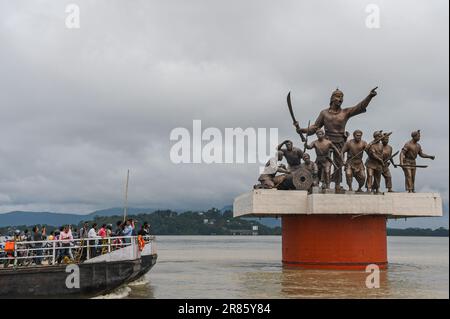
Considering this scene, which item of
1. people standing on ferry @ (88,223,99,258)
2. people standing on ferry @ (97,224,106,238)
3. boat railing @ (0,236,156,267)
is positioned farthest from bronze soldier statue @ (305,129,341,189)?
people standing on ferry @ (88,223,99,258)

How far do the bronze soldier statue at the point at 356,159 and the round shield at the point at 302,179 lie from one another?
4.70 ft

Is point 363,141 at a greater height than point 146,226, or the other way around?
point 363,141

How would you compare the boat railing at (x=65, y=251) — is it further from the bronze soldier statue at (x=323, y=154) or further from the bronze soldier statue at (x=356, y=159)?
the bronze soldier statue at (x=356, y=159)

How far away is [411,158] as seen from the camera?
22.8 m

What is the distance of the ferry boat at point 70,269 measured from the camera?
14.0 metres

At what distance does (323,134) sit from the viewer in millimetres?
22188

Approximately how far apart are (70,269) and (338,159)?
38.8 ft

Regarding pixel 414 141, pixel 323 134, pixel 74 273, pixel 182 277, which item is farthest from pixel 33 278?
pixel 414 141

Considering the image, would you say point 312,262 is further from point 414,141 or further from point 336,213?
point 414,141

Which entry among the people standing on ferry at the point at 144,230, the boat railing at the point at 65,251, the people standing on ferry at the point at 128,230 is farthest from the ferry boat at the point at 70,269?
the people standing on ferry at the point at 144,230

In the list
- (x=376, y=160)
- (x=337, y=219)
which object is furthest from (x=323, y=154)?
(x=337, y=219)

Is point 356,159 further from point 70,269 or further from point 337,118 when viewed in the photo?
point 70,269
